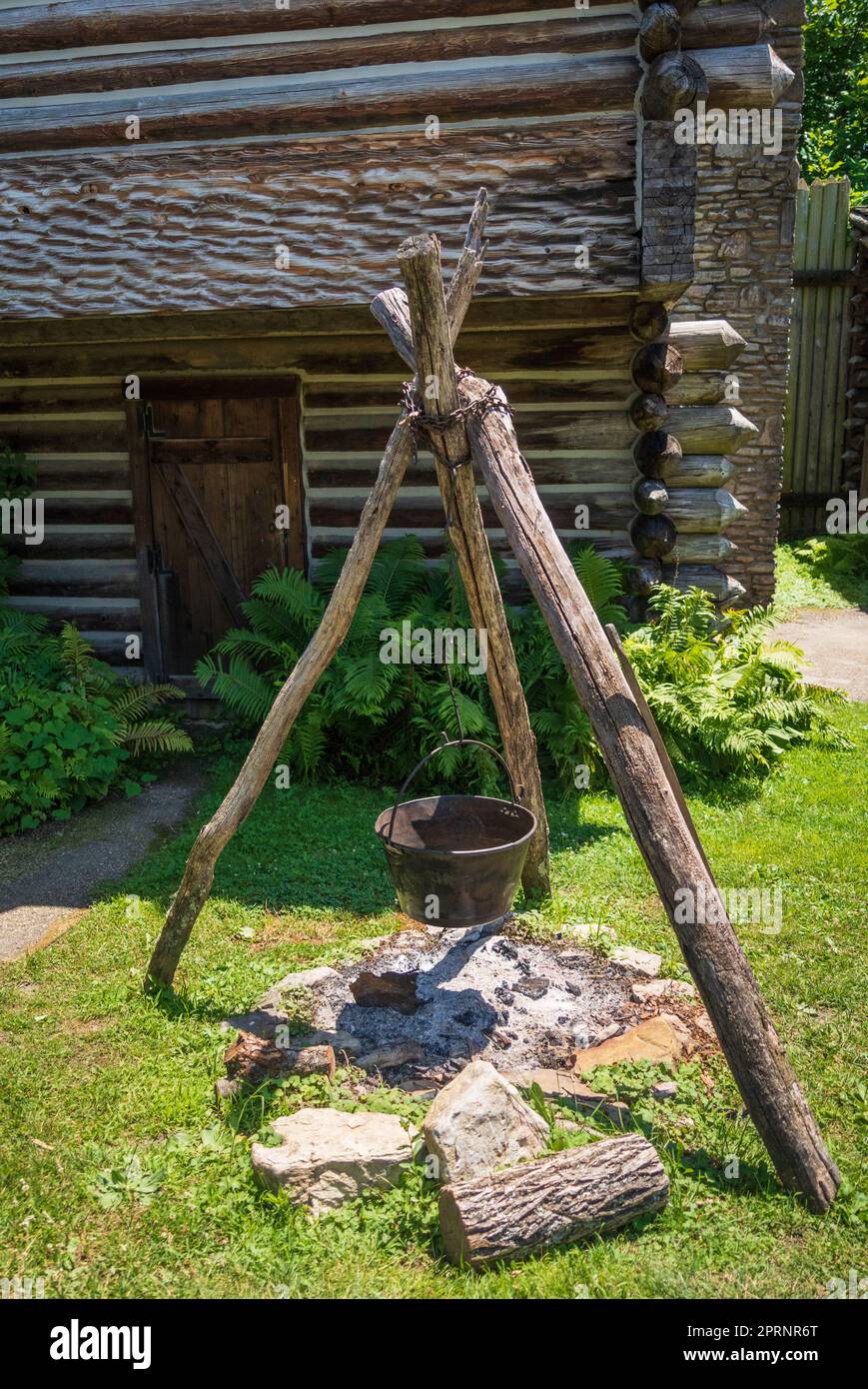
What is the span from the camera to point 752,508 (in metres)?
11.6

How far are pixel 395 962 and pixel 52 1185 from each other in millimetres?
1879

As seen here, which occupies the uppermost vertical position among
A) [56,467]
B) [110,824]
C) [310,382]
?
[310,382]

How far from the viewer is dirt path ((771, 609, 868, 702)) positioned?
32.9 ft

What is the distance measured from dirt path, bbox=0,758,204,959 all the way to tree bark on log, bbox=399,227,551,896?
102 inches

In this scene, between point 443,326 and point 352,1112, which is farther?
point 443,326

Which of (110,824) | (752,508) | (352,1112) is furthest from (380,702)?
(752,508)

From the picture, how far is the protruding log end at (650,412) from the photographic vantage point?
768 cm

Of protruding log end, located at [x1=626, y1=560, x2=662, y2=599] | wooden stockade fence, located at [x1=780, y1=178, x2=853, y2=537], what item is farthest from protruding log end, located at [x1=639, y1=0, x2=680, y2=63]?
wooden stockade fence, located at [x1=780, y1=178, x2=853, y2=537]

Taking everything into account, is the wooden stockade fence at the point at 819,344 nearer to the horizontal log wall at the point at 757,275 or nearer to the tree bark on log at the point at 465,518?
the horizontal log wall at the point at 757,275

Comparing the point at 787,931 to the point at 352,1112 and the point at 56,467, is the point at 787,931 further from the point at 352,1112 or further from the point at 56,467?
the point at 56,467

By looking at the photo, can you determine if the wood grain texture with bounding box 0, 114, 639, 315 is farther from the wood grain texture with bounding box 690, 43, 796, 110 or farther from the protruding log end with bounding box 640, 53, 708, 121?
the wood grain texture with bounding box 690, 43, 796, 110

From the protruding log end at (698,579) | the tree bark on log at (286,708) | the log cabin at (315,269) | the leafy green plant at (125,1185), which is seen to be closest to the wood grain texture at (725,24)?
the log cabin at (315,269)

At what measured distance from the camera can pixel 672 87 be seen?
616 centimetres

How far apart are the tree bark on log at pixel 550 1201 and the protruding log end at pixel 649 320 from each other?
5.56 metres
